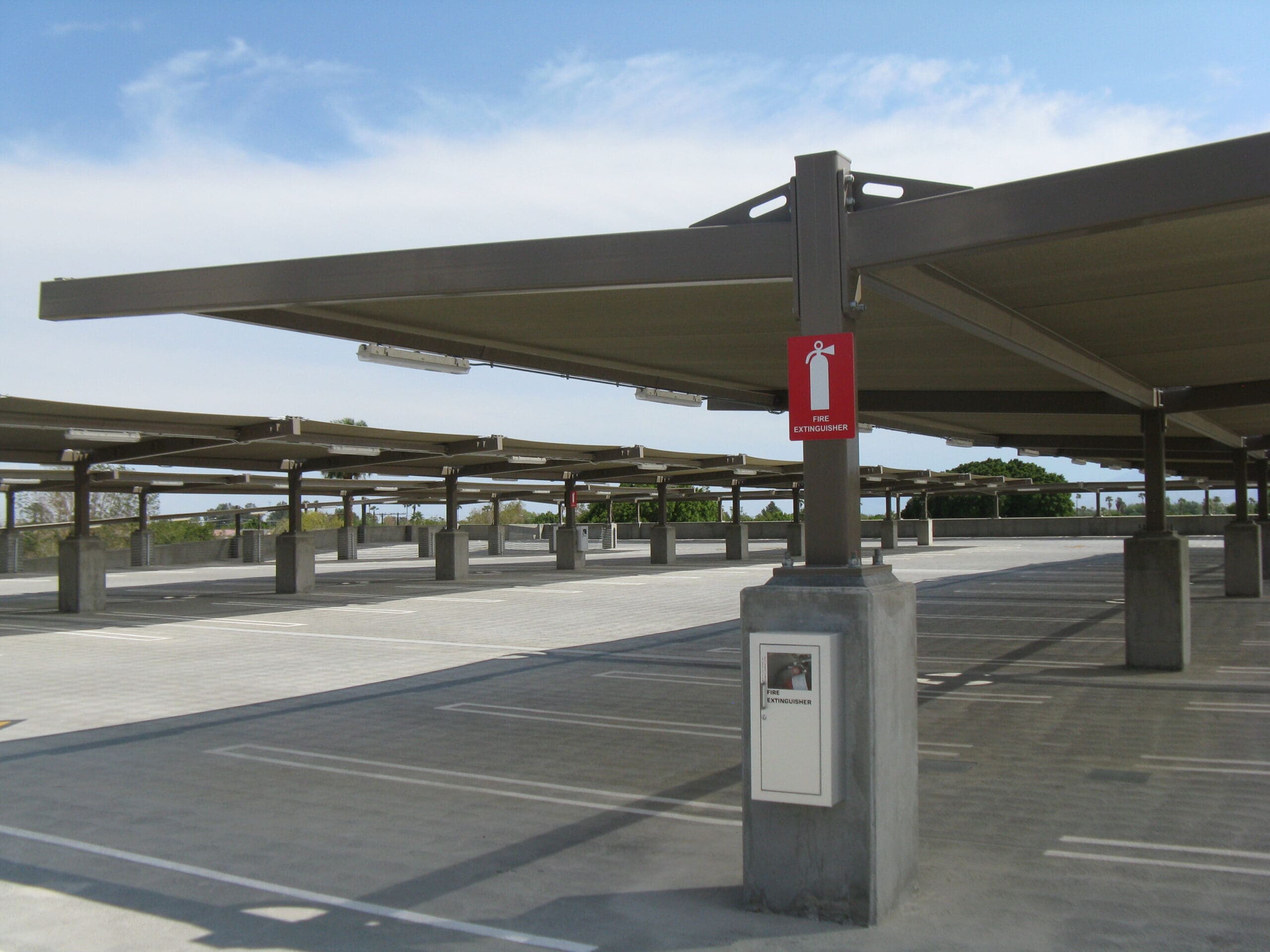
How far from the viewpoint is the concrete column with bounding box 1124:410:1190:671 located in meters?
13.6

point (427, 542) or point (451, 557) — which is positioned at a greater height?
point (451, 557)

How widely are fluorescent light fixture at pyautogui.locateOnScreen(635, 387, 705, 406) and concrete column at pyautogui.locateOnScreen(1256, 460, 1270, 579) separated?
755 inches

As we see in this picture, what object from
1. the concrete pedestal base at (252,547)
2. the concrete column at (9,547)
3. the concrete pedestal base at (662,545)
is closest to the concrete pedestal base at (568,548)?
the concrete pedestal base at (662,545)

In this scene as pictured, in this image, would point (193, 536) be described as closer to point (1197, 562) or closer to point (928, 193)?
point (1197, 562)

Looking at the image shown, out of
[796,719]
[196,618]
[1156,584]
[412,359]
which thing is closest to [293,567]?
[196,618]

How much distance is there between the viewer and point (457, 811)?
24.7 feet

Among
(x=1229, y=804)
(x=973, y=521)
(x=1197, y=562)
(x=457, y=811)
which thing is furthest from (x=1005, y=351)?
(x=973, y=521)

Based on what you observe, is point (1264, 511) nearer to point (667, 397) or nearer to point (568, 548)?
point (568, 548)

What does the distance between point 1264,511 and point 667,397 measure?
71.9ft

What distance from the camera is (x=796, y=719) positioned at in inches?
210

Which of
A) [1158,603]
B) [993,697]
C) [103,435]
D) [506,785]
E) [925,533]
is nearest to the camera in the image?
[506,785]

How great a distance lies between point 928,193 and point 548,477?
113 feet

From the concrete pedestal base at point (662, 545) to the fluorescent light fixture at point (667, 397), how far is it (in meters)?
28.5

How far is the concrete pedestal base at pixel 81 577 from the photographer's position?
23.7 m
